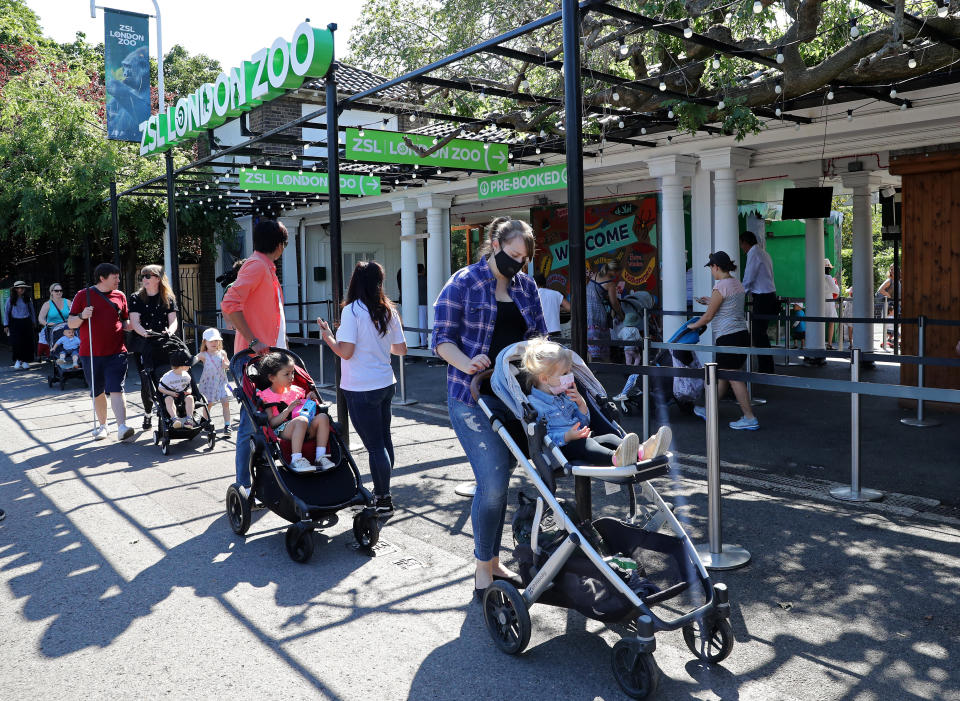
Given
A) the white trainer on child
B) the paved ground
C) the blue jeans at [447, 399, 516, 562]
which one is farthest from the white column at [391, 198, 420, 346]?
the white trainer on child

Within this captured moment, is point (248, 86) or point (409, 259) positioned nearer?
point (248, 86)

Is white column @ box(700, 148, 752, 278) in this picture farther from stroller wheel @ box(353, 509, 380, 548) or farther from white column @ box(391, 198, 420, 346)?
stroller wheel @ box(353, 509, 380, 548)

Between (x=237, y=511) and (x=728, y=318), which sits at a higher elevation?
(x=728, y=318)

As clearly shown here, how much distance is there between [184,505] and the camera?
6.33 metres

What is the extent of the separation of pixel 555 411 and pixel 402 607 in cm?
137

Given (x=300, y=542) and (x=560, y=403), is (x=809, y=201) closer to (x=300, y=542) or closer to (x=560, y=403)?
(x=560, y=403)

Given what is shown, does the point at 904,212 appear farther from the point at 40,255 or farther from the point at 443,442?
the point at 40,255

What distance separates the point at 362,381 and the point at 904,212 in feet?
25.0

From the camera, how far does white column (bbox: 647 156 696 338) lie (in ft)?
40.3

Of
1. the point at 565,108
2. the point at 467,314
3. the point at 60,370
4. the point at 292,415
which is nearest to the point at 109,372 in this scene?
the point at 292,415

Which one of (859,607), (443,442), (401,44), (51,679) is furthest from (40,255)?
(859,607)

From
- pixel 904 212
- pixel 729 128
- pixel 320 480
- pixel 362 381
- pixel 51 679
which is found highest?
pixel 729 128

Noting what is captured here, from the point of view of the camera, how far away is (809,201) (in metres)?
14.1

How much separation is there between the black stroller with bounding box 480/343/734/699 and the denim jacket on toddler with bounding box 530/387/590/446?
96mm
